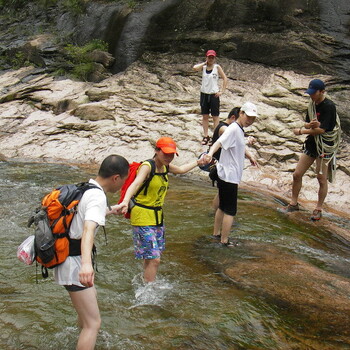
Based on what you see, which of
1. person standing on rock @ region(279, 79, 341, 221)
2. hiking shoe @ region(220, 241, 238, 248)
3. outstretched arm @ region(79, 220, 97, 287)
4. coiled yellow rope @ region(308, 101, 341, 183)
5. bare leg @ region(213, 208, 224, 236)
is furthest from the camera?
coiled yellow rope @ region(308, 101, 341, 183)

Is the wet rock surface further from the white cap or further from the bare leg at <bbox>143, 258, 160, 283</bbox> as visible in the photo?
the white cap

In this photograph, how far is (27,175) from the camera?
34.0 feet

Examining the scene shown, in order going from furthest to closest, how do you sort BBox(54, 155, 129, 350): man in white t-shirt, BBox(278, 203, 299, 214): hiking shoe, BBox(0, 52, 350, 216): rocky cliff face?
BBox(0, 52, 350, 216): rocky cliff face
BBox(278, 203, 299, 214): hiking shoe
BBox(54, 155, 129, 350): man in white t-shirt

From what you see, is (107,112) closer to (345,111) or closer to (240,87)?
(240,87)

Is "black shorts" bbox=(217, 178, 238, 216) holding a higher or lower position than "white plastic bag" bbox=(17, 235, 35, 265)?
lower

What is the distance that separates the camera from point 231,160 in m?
6.02

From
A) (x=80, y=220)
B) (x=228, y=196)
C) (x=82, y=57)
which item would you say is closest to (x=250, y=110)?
(x=228, y=196)

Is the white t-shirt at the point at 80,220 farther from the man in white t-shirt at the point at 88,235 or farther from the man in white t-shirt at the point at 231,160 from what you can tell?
the man in white t-shirt at the point at 231,160

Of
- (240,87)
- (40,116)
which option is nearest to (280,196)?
(240,87)

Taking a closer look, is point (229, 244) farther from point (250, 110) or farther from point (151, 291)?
point (250, 110)

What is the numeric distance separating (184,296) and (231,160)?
1.97 meters

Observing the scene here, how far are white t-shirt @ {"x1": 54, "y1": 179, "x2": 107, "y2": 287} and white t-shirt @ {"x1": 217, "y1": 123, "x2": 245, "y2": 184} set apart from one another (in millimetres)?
2893

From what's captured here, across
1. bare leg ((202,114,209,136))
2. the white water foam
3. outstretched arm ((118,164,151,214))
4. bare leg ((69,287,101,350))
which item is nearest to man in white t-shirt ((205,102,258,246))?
outstretched arm ((118,164,151,214))

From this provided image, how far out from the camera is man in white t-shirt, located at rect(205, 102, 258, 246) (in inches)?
230
